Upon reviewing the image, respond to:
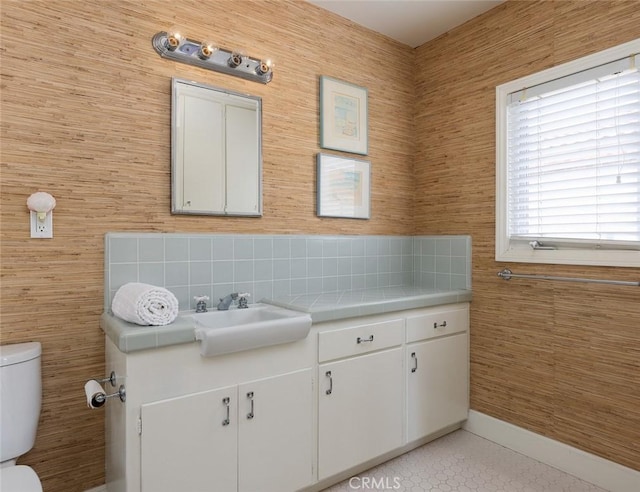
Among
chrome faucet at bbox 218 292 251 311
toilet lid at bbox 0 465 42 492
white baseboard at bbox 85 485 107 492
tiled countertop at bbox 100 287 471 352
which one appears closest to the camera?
toilet lid at bbox 0 465 42 492

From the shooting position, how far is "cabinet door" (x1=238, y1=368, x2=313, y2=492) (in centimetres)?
166

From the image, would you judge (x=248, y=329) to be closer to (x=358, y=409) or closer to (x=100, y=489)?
(x=358, y=409)

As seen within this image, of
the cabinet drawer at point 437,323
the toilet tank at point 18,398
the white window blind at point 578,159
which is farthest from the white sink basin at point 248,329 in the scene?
the white window blind at point 578,159

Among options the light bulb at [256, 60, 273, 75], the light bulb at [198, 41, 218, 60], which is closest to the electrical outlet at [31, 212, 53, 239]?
the light bulb at [198, 41, 218, 60]

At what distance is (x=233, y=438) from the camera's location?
1620 millimetres

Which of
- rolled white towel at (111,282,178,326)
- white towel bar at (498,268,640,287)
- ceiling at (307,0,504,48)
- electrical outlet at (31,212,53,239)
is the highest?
ceiling at (307,0,504,48)

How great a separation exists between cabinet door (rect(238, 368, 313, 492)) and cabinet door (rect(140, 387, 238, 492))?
54 mm

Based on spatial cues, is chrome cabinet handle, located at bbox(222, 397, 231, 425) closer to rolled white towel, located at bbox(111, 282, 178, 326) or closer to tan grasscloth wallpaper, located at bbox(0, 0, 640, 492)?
rolled white towel, located at bbox(111, 282, 178, 326)

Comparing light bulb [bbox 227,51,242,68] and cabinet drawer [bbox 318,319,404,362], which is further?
light bulb [bbox 227,51,242,68]

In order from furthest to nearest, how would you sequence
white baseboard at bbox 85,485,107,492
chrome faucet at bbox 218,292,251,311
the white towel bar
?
chrome faucet at bbox 218,292,251,311 < the white towel bar < white baseboard at bbox 85,485,107,492

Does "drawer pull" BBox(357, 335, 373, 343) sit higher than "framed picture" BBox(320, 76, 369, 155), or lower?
lower

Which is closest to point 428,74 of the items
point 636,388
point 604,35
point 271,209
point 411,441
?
point 604,35

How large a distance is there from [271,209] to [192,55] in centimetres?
91

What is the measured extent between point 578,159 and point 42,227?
2.70m
